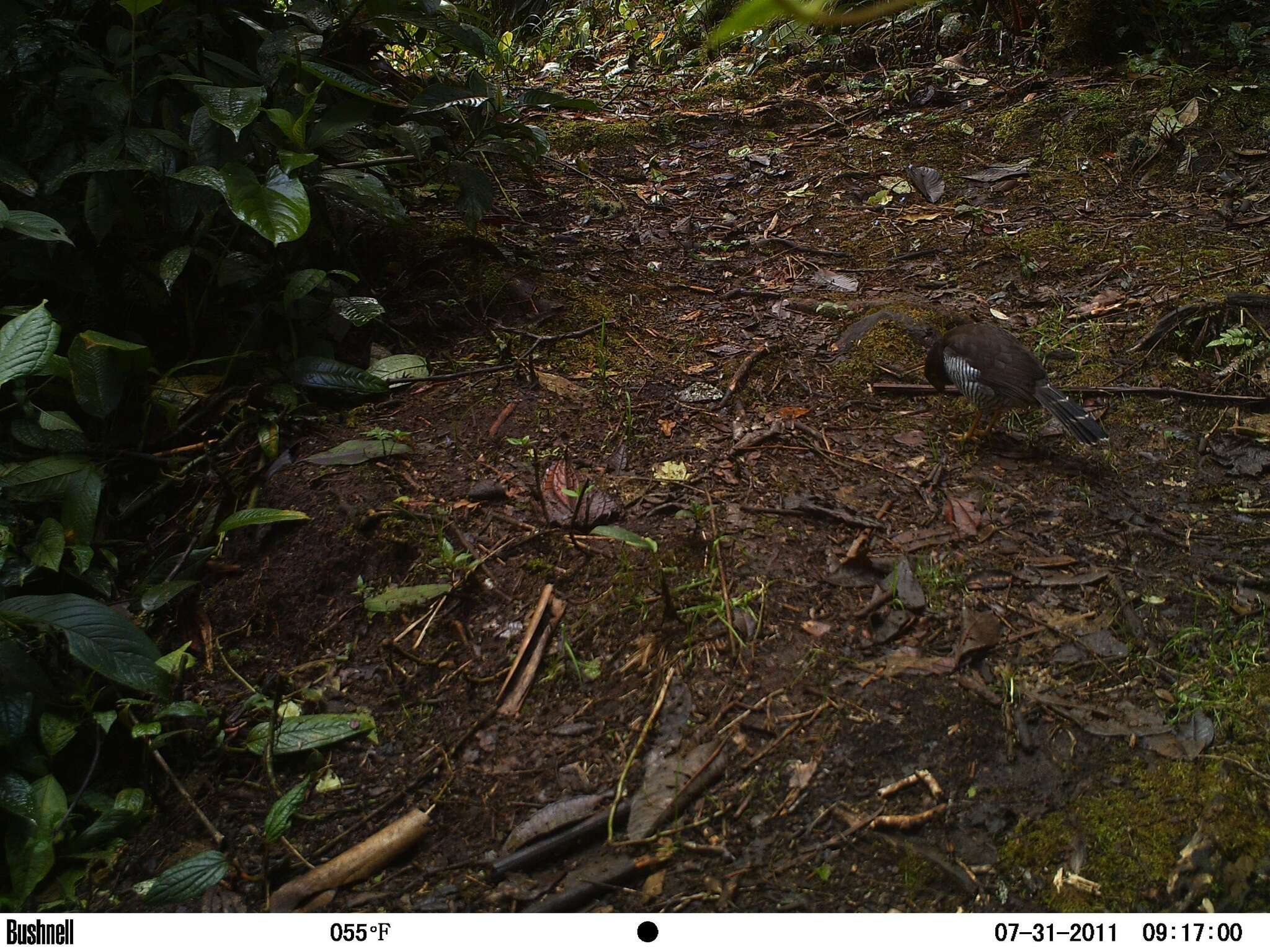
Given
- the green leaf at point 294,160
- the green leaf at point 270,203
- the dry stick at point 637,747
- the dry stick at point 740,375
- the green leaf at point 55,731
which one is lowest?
the dry stick at point 637,747

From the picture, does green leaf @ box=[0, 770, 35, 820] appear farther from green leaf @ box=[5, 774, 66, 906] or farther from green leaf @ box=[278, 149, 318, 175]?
green leaf @ box=[278, 149, 318, 175]

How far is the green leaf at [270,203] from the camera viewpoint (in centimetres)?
257

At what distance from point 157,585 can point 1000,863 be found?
2465mm

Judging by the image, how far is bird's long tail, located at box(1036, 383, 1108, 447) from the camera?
299cm

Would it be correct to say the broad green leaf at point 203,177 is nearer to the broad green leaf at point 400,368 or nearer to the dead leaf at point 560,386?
the broad green leaf at point 400,368

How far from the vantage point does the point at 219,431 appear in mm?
3104

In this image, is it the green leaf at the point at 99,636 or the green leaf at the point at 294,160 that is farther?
the green leaf at the point at 294,160

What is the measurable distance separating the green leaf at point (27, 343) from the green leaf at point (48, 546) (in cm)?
44

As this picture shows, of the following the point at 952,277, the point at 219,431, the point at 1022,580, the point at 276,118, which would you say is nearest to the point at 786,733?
the point at 1022,580

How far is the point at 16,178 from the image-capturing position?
2.72m

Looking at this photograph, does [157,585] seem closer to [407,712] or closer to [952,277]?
[407,712]

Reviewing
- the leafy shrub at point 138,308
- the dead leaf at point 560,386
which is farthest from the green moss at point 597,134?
the dead leaf at point 560,386

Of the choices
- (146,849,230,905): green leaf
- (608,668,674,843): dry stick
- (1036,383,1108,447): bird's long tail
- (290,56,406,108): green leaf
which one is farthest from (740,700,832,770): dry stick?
(290,56,406,108): green leaf

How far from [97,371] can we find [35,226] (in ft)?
1.51
